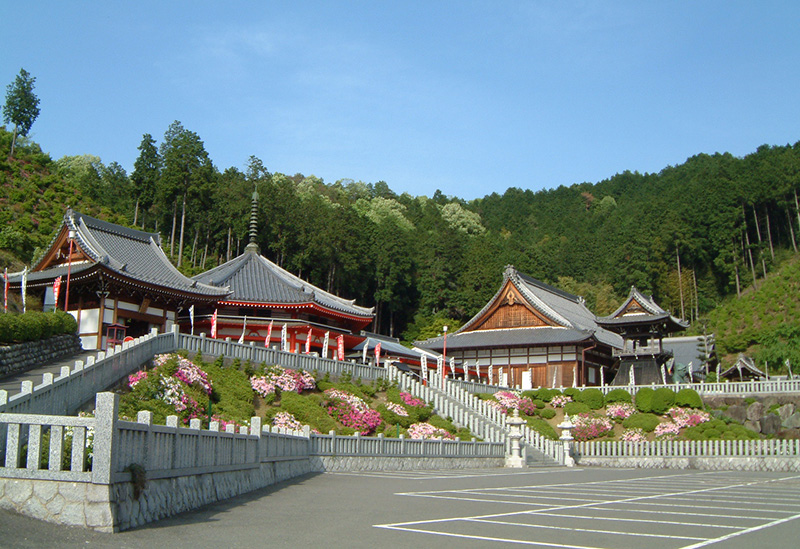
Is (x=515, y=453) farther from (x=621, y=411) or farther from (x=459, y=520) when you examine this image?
(x=459, y=520)

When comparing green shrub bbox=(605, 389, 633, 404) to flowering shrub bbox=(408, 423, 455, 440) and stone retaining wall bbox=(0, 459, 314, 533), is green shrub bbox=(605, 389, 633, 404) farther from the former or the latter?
stone retaining wall bbox=(0, 459, 314, 533)

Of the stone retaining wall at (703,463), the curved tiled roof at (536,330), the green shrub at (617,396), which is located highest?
the curved tiled roof at (536,330)

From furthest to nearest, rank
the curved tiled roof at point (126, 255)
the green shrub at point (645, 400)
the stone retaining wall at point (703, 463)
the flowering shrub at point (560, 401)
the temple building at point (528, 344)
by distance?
the temple building at point (528, 344) < the flowering shrub at point (560, 401) < the green shrub at point (645, 400) < the curved tiled roof at point (126, 255) < the stone retaining wall at point (703, 463)

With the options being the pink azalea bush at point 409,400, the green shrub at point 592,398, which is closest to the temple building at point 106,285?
the pink azalea bush at point 409,400

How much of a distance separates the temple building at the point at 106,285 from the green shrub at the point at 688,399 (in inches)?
868

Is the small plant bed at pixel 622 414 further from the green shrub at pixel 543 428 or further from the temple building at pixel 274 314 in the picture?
the temple building at pixel 274 314

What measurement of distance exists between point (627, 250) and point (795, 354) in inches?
1113

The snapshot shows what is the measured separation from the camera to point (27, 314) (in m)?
21.9

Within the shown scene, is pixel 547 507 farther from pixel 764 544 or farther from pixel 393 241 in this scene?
pixel 393 241

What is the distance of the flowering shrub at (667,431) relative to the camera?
2998cm

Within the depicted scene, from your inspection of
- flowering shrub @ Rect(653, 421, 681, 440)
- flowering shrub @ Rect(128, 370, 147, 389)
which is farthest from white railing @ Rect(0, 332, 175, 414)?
flowering shrub @ Rect(653, 421, 681, 440)

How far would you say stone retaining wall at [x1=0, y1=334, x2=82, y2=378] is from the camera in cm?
2000

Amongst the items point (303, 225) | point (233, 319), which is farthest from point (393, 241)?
point (233, 319)

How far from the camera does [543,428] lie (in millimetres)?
30250
